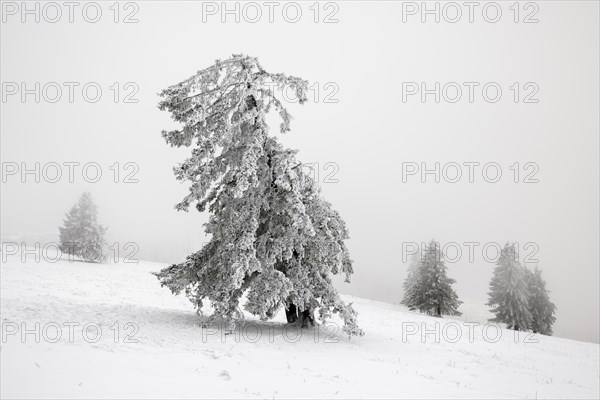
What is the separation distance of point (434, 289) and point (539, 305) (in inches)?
633

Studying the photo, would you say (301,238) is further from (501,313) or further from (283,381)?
(501,313)

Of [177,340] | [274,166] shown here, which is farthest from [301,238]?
[177,340]

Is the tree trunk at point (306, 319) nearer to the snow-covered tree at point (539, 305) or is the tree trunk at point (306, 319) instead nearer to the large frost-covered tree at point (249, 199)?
the large frost-covered tree at point (249, 199)

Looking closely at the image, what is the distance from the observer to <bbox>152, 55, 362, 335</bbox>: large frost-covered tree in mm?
14406

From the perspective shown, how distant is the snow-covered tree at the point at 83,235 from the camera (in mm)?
45656

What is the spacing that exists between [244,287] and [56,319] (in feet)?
22.6

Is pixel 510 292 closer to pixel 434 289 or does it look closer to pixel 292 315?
pixel 434 289

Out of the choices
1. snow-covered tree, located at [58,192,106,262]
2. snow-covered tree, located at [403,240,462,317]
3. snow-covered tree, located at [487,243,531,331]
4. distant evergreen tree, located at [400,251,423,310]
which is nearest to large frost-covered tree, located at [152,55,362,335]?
snow-covered tree, located at [403,240,462,317]

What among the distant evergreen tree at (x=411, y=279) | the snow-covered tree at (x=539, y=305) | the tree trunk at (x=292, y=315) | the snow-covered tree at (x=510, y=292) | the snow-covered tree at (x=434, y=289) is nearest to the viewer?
the tree trunk at (x=292, y=315)

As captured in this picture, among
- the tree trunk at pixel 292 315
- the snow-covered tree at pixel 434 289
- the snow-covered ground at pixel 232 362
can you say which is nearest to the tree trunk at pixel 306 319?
the tree trunk at pixel 292 315

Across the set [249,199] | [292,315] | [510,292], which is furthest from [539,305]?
[249,199]

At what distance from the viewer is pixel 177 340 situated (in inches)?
501

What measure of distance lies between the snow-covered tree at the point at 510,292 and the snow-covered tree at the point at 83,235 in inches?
1889

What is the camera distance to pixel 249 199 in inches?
585
